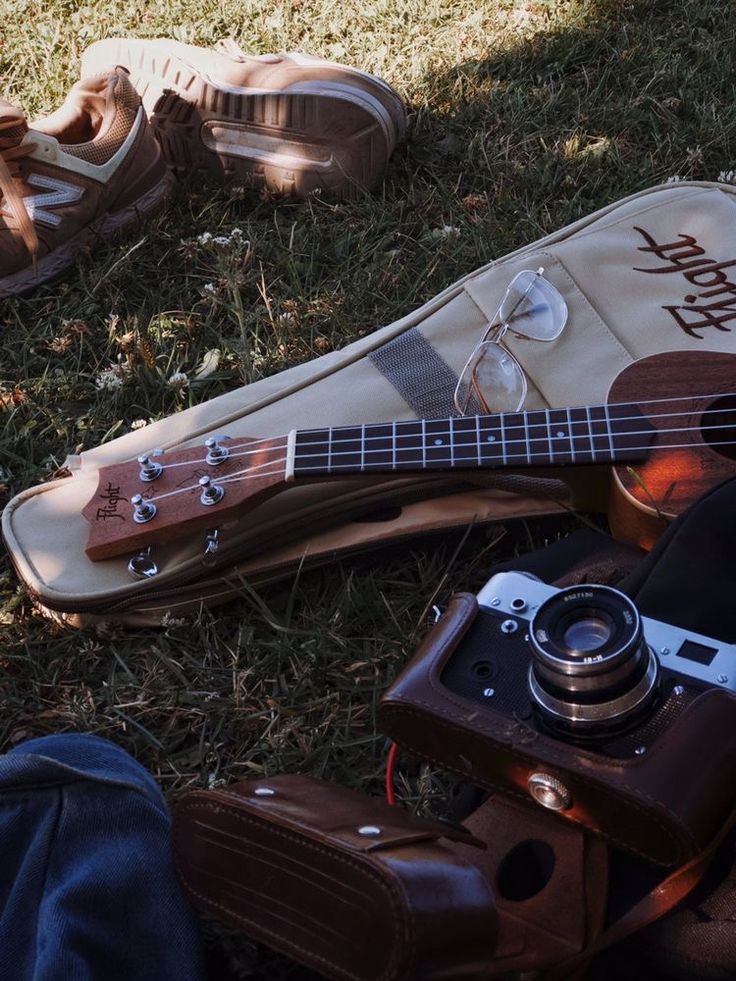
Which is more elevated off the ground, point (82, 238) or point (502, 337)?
point (502, 337)

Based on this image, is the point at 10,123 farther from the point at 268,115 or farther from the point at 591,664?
the point at 591,664

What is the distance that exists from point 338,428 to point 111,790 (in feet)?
2.44

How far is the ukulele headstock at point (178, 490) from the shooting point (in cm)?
193

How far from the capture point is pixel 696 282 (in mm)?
2172

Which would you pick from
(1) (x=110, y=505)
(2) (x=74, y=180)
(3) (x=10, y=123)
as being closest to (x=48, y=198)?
(2) (x=74, y=180)

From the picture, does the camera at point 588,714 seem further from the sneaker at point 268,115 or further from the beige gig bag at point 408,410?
the sneaker at point 268,115

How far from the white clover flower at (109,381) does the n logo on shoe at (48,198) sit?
1.65ft

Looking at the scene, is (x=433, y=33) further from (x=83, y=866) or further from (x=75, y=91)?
(x=83, y=866)

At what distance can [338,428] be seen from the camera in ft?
6.50

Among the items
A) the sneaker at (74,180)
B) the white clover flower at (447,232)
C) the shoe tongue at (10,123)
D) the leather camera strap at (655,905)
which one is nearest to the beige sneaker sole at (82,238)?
the sneaker at (74,180)

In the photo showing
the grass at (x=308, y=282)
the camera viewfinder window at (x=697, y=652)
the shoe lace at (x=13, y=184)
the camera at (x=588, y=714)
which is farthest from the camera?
the shoe lace at (x=13, y=184)

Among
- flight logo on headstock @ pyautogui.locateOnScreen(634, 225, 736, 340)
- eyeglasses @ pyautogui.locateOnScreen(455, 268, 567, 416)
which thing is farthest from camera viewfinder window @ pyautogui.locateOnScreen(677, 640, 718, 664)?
flight logo on headstock @ pyautogui.locateOnScreen(634, 225, 736, 340)

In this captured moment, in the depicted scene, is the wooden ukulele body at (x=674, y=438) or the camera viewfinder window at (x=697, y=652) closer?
the camera viewfinder window at (x=697, y=652)

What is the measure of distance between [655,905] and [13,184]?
7.09 feet
